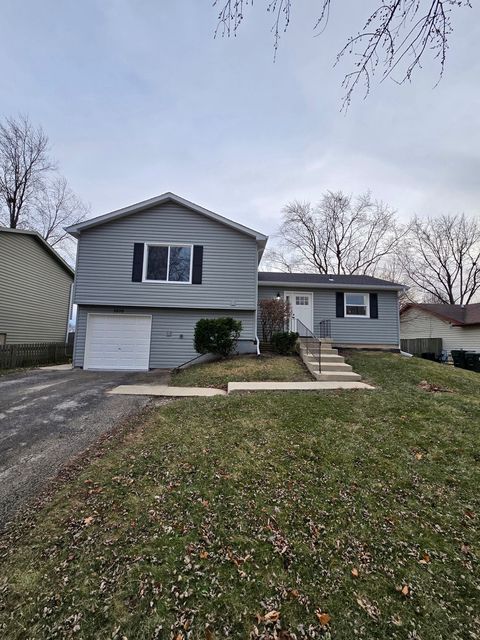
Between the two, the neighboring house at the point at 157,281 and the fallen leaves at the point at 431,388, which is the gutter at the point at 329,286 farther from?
the fallen leaves at the point at 431,388

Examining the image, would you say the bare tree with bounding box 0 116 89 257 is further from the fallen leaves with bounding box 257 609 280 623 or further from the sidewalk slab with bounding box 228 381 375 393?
the fallen leaves with bounding box 257 609 280 623

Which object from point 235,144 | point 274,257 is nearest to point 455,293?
point 274,257

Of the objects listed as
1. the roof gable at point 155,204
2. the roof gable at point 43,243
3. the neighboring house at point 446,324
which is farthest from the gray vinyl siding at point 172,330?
the neighboring house at point 446,324

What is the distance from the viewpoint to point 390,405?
17.8 feet

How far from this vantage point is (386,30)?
8.34 ft

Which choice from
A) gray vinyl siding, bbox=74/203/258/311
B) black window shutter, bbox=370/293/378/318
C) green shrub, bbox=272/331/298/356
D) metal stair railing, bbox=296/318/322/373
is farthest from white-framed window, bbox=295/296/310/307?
green shrub, bbox=272/331/298/356

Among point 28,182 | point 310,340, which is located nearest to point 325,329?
point 310,340

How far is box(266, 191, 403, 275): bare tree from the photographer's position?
1038 inches

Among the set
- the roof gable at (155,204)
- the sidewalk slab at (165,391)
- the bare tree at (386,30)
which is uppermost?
the roof gable at (155,204)

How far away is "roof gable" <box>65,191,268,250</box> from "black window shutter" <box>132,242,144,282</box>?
4.04ft

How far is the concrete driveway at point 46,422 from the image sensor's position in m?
3.16

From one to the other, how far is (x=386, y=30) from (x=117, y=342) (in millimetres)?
10558

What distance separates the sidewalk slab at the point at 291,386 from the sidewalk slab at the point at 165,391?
0.40 metres

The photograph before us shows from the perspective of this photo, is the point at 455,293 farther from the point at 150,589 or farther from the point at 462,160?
the point at 150,589
